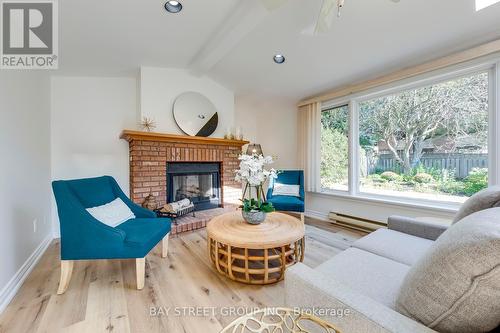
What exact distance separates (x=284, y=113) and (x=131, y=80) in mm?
2658

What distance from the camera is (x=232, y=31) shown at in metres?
2.17

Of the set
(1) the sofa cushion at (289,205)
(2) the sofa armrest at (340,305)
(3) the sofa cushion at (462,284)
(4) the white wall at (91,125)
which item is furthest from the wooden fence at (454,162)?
(4) the white wall at (91,125)

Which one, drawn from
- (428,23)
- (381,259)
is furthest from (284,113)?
(381,259)

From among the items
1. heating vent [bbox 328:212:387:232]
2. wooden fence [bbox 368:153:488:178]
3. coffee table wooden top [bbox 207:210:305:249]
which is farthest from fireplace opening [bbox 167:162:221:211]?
wooden fence [bbox 368:153:488:178]

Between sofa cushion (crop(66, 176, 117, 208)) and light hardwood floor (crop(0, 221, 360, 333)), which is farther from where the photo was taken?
sofa cushion (crop(66, 176, 117, 208))

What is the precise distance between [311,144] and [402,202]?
1.53 meters

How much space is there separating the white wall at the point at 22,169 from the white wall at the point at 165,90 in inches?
42.5

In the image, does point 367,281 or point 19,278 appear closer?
point 367,281

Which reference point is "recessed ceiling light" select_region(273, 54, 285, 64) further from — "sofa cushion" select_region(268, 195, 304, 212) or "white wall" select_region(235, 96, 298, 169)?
"sofa cushion" select_region(268, 195, 304, 212)

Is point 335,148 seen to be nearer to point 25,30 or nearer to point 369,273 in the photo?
point 369,273

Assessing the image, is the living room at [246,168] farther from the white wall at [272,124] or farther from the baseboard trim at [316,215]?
the white wall at [272,124]

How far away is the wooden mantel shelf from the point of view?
2.75 m

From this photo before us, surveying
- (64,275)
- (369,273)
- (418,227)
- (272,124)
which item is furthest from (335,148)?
(64,275)

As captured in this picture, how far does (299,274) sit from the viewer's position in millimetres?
917
